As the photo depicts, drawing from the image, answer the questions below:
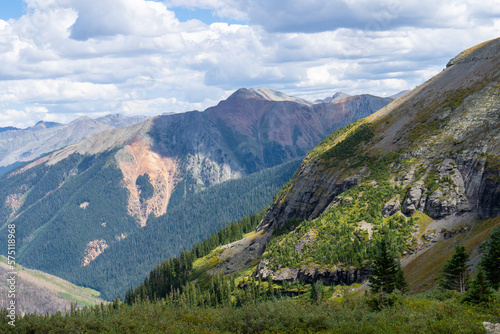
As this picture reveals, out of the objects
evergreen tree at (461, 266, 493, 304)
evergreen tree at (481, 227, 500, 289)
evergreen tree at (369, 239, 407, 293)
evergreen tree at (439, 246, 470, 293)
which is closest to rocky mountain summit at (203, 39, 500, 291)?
evergreen tree at (439, 246, 470, 293)

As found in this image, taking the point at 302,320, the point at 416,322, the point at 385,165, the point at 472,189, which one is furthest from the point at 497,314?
the point at 385,165

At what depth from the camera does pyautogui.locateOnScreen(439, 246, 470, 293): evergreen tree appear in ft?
216

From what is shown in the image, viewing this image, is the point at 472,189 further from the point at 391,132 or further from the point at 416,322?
the point at 416,322

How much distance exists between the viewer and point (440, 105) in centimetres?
17512

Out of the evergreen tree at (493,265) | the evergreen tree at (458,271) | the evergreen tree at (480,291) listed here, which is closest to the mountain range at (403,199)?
the evergreen tree at (458,271)

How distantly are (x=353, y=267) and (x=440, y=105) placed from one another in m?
93.3

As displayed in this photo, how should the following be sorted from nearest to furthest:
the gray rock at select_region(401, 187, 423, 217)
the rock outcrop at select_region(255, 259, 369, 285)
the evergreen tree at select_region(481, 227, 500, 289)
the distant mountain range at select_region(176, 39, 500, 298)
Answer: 1. the evergreen tree at select_region(481, 227, 500, 289)
2. the distant mountain range at select_region(176, 39, 500, 298)
3. the rock outcrop at select_region(255, 259, 369, 285)
4. the gray rock at select_region(401, 187, 423, 217)

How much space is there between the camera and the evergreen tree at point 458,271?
65.7 metres

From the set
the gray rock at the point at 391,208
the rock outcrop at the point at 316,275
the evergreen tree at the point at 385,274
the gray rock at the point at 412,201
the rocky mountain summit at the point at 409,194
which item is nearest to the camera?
the evergreen tree at the point at 385,274

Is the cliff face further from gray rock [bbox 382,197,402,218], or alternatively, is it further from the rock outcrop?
the rock outcrop

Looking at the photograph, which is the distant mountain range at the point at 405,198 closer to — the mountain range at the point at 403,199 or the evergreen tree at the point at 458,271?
the mountain range at the point at 403,199

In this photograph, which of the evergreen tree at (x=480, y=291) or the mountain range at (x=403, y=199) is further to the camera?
the mountain range at (x=403, y=199)

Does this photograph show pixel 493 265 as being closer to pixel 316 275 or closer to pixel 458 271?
pixel 458 271

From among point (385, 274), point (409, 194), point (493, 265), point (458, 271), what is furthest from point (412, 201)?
point (493, 265)
